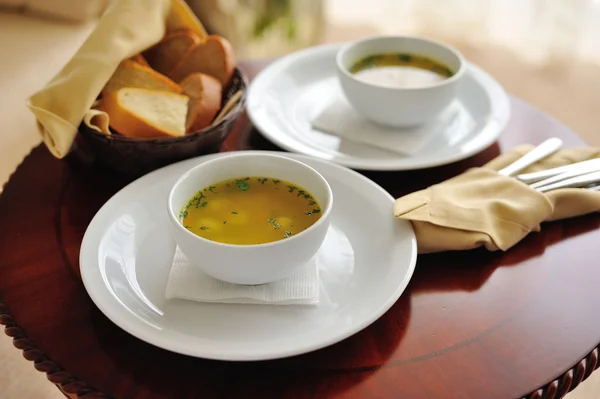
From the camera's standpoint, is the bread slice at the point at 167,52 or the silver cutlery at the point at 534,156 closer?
the silver cutlery at the point at 534,156

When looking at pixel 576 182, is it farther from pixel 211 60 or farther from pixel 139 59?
pixel 139 59

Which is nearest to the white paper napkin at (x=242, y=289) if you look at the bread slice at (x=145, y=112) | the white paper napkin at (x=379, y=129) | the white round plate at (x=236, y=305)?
the white round plate at (x=236, y=305)

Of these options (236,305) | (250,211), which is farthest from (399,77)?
(236,305)

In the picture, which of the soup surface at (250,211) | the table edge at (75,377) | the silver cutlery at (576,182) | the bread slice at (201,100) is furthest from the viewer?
the bread slice at (201,100)

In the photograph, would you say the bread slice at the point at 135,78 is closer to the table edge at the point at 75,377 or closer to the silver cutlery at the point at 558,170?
the table edge at the point at 75,377

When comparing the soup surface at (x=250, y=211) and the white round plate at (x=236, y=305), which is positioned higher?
the soup surface at (x=250, y=211)

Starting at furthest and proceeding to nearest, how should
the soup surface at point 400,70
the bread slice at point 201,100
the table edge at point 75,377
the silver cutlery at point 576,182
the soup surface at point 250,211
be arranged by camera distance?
the soup surface at point 400,70
the bread slice at point 201,100
the silver cutlery at point 576,182
the soup surface at point 250,211
the table edge at point 75,377

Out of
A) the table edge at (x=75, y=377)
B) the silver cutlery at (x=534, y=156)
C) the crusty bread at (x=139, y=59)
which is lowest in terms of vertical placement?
the table edge at (x=75, y=377)

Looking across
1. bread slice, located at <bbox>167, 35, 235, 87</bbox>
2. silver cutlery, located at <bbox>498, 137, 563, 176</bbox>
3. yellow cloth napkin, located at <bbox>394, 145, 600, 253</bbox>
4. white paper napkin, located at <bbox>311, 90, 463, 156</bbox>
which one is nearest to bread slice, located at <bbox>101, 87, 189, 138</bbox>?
bread slice, located at <bbox>167, 35, 235, 87</bbox>
